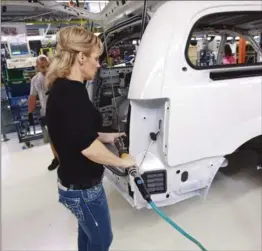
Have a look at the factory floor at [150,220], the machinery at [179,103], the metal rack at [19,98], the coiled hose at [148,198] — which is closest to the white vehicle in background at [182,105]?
the machinery at [179,103]

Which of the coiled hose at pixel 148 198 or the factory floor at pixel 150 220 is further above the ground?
the coiled hose at pixel 148 198

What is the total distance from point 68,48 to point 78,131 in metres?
0.41

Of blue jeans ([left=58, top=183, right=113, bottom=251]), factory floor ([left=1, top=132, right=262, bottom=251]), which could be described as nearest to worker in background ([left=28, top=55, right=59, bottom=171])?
factory floor ([left=1, top=132, right=262, bottom=251])

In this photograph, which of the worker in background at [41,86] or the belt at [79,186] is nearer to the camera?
the belt at [79,186]

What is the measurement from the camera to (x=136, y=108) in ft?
6.56

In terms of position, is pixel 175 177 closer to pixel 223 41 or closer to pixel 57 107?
pixel 57 107

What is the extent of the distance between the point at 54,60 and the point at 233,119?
1442mm

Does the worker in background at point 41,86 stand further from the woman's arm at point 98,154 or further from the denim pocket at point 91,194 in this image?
the woman's arm at point 98,154

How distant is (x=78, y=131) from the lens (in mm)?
1214

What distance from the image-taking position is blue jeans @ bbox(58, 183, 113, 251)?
143 centimetres

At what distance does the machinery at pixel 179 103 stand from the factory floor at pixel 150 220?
14.0 inches

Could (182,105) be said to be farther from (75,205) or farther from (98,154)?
(75,205)

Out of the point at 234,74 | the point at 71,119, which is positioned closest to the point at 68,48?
the point at 71,119

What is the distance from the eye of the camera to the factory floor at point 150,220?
7.29ft
